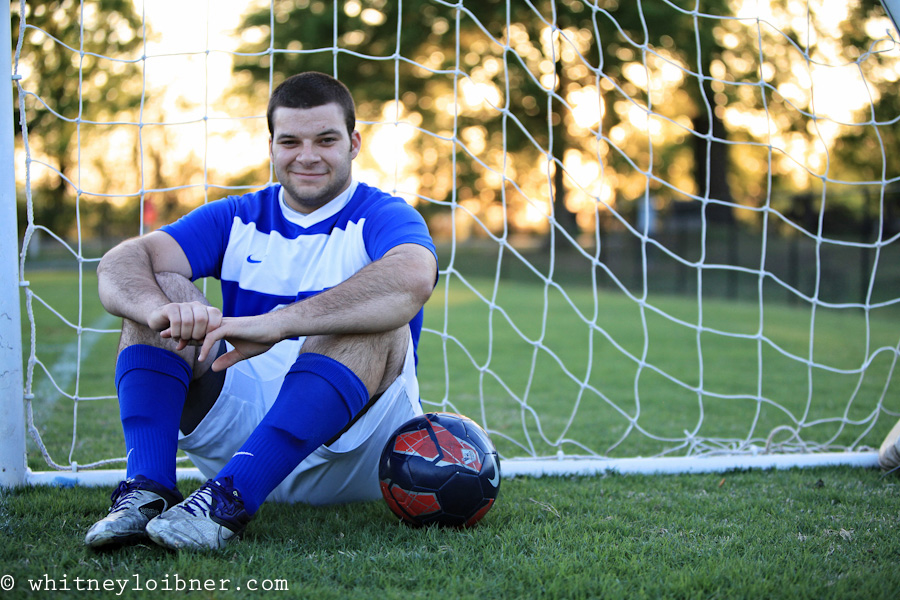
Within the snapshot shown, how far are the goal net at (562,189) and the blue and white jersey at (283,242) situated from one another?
0.66 metres

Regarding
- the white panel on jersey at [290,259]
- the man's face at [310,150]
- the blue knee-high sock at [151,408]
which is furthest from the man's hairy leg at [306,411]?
the man's face at [310,150]

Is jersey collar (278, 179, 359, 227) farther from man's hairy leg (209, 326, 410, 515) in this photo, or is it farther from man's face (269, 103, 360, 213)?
man's hairy leg (209, 326, 410, 515)

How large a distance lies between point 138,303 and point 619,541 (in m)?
1.50

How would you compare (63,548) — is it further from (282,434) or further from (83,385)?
(83,385)

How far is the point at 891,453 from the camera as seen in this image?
109 inches

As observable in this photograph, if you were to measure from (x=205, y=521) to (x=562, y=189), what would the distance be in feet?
47.4

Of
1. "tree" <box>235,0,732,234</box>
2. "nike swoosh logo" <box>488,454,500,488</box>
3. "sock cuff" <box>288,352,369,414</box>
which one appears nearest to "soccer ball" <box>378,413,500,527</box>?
"nike swoosh logo" <box>488,454,500,488</box>

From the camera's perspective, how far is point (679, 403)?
4.50 meters

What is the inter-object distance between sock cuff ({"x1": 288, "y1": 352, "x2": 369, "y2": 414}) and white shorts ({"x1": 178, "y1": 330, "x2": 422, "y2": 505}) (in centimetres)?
18

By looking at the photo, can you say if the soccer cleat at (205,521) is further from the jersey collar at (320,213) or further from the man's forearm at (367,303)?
the jersey collar at (320,213)

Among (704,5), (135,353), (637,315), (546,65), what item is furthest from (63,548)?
(704,5)

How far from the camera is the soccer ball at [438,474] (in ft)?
6.56

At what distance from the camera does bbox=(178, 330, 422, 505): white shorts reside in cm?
209

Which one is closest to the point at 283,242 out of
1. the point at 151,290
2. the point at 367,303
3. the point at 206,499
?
the point at 151,290
